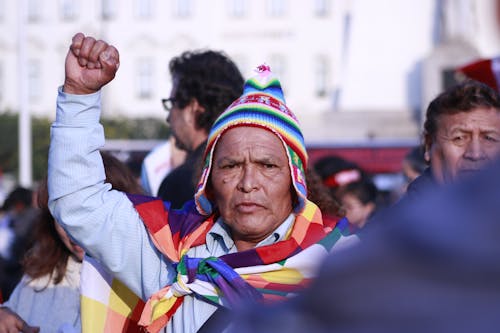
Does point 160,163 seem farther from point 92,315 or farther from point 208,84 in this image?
point 92,315

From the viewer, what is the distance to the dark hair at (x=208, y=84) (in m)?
4.04

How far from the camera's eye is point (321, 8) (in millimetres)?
42062

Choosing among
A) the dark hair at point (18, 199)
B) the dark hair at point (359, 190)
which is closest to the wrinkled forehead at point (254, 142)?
the dark hair at point (359, 190)

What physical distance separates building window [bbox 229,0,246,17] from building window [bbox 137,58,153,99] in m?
4.42

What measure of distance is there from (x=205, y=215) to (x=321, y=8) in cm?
4010

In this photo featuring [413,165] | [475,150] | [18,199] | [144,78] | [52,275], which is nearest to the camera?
[475,150]

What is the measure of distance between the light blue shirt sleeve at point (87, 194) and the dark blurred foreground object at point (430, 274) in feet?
5.43

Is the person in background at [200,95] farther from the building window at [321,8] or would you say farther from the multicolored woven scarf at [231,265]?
the building window at [321,8]

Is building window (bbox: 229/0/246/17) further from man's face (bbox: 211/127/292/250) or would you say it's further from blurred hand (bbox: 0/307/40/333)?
man's face (bbox: 211/127/292/250)

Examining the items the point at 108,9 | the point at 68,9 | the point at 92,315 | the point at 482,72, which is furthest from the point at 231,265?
the point at 68,9

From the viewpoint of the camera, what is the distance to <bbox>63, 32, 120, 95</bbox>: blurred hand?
2467mm

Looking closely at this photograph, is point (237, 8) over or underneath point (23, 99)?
over

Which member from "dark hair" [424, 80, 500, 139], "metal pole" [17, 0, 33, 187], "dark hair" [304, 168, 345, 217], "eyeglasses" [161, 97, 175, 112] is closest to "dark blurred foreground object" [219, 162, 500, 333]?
"dark hair" [424, 80, 500, 139]

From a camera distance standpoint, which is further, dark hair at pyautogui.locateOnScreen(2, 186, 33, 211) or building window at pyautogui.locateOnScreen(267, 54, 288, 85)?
building window at pyautogui.locateOnScreen(267, 54, 288, 85)
